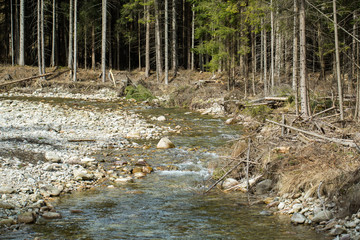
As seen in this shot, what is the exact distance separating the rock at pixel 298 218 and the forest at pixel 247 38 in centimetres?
519

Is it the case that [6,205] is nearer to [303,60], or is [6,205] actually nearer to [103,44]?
[303,60]

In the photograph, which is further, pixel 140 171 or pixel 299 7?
pixel 299 7

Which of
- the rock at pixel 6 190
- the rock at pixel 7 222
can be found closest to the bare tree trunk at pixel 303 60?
the rock at pixel 6 190

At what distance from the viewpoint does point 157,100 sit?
80.3ft

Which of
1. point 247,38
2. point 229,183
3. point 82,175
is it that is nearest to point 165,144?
point 82,175

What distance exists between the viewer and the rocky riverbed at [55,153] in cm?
671

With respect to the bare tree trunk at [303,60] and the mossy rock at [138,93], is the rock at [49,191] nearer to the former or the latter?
the bare tree trunk at [303,60]

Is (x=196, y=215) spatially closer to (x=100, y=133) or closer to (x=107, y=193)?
(x=107, y=193)

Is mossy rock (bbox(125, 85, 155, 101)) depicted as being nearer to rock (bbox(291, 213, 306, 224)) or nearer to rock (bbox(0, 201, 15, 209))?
rock (bbox(0, 201, 15, 209))

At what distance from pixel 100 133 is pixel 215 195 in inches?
283

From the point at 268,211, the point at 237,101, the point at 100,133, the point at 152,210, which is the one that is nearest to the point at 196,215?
the point at 152,210

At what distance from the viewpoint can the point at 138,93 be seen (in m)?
25.3

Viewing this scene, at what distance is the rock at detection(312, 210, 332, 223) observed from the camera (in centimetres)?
587

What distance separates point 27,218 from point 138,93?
1974 centimetres
